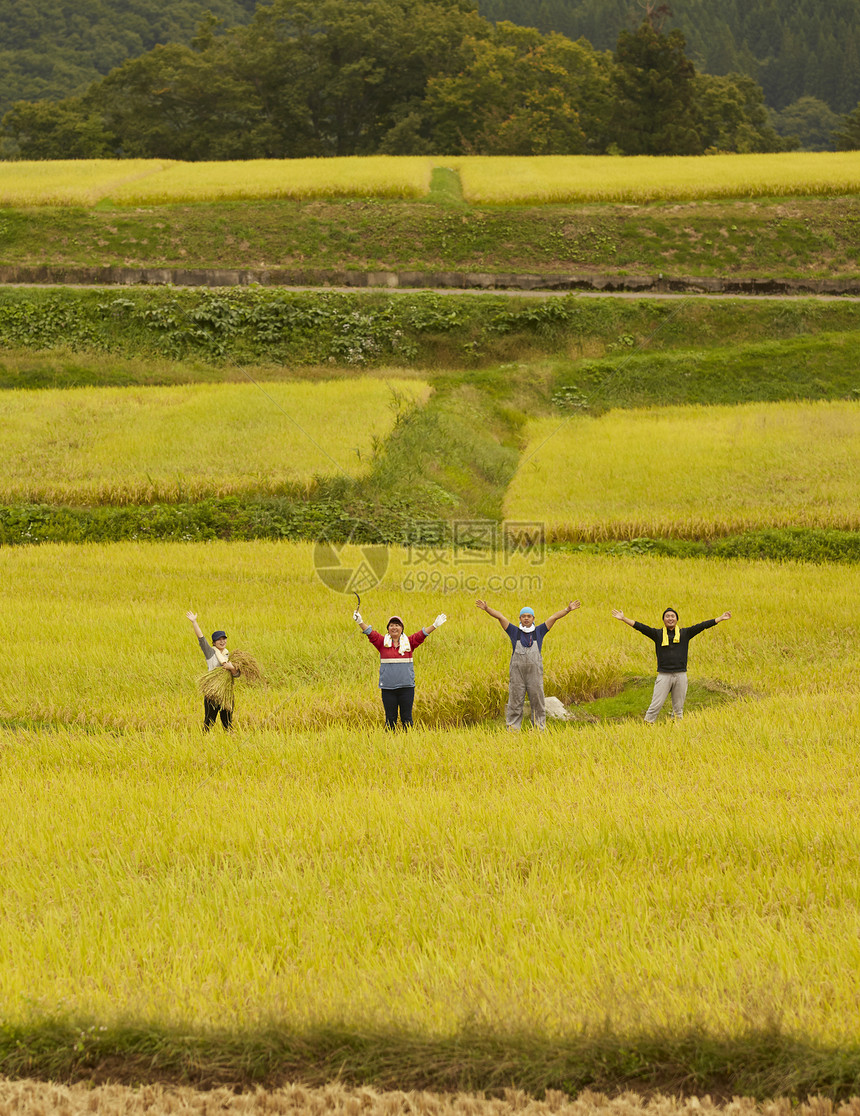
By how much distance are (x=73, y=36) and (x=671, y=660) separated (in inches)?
4071

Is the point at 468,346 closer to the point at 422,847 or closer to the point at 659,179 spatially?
the point at 659,179

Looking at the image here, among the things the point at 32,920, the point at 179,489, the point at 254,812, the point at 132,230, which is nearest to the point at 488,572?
the point at 179,489

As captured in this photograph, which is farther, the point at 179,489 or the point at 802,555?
the point at 179,489

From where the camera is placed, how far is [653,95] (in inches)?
2135

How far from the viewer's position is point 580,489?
20.1 metres

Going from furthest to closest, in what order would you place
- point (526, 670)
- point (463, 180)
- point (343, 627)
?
point (463, 180) → point (343, 627) → point (526, 670)

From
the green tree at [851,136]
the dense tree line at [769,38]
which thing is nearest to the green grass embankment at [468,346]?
the green tree at [851,136]

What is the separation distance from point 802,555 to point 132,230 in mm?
28156

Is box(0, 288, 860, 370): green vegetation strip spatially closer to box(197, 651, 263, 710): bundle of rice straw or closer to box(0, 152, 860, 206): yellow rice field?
box(0, 152, 860, 206): yellow rice field

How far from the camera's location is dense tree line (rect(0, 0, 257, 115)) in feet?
269

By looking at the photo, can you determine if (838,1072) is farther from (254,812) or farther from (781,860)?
(254,812)

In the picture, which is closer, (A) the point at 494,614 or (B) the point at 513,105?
(A) the point at 494,614

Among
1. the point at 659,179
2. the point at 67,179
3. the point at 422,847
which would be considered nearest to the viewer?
the point at 422,847

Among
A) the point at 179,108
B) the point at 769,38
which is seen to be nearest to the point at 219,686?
the point at 179,108
